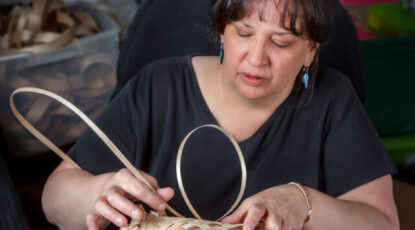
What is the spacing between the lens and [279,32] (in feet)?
Answer: 2.94

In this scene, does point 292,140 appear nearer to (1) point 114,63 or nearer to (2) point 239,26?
(2) point 239,26

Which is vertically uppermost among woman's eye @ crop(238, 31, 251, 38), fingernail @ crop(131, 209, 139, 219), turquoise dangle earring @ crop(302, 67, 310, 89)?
woman's eye @ crop(238, 31, 251, 38)

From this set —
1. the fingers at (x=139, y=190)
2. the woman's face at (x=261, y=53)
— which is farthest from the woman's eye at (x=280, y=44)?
the fingers at (x=139, y=190)

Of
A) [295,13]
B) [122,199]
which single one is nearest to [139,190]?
[122,199]

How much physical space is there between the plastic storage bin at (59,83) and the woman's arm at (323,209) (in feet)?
4.33

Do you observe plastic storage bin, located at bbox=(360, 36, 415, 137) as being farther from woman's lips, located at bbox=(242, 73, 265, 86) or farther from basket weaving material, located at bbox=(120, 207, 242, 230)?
basket weaving material, located at bbox=(120, 207, 242, 230)

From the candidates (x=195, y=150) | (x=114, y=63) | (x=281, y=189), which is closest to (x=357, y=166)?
(x=281, y=189)

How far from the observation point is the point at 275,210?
78 centimetres

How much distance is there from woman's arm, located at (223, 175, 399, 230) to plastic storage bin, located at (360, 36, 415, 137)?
0.91 metres

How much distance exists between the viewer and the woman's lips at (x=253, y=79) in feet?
3.08

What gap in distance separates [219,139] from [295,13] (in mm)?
351

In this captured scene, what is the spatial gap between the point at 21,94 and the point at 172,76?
3.42 feet

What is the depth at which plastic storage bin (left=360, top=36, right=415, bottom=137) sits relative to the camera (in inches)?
70.2

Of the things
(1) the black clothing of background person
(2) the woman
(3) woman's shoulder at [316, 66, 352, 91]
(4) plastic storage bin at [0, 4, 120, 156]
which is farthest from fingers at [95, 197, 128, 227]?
(4) plastic storage bin at [0, 4, 120, 156]
